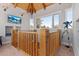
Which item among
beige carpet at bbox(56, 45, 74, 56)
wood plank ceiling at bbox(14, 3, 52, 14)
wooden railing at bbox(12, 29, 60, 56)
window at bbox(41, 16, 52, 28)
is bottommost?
beige carpet at bbox(56, 45, 74, 56)

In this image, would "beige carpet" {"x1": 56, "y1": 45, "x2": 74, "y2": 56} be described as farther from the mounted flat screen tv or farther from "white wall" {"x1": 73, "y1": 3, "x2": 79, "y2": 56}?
the mounted flat screen tv

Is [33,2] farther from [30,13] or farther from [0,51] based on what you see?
[0,51]

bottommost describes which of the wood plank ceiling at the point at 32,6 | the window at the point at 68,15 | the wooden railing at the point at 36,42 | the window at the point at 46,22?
the wooden railing at the point at 36,42

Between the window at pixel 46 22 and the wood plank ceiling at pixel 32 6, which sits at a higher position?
the wood plank ceiling at pixel 32 6

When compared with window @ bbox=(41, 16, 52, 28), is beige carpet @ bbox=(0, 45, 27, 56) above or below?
below

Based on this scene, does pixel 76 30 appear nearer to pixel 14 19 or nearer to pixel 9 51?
pixel 14 19

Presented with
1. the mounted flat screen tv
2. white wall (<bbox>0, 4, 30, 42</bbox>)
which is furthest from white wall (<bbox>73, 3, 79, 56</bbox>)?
the mounted flat screen tv

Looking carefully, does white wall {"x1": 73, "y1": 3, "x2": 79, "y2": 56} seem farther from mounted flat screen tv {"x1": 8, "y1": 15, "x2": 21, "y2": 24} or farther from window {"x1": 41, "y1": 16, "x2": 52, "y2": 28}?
mounted flat screen tv {"x1": 8, "y1": 15, "x2": 21, "y2": 24}

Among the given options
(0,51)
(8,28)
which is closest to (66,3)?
(8,28)

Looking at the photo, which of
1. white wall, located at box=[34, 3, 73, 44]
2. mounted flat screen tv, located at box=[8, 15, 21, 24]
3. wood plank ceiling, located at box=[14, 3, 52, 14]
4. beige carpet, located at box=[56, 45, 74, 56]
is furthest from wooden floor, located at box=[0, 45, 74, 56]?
wood plank ceiling, located at box=[14, 3, 52, 14]

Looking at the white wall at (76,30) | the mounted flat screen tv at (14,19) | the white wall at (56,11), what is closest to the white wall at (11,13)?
the mounted flat screen tv at (14,19)

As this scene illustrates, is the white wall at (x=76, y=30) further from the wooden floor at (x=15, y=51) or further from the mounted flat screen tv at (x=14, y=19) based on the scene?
the mounted flat screen tv at (x=14, y=19)

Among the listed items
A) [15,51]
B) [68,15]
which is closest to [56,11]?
[68,15]

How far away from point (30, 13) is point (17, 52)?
537 mm
